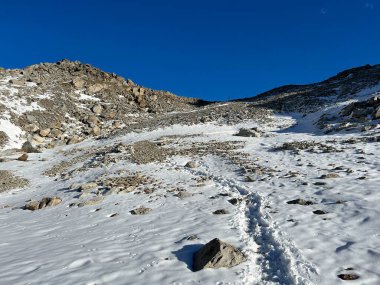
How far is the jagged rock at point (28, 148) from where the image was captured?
35.0 metres

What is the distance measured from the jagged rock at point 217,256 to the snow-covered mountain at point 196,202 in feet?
0.10

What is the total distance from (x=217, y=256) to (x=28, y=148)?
100 feet

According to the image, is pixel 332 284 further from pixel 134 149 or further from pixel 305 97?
pixel 305 97

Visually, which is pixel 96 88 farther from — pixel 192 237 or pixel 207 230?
pixel 192 237

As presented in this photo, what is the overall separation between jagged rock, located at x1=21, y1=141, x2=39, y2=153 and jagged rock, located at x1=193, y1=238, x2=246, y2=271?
29.4m

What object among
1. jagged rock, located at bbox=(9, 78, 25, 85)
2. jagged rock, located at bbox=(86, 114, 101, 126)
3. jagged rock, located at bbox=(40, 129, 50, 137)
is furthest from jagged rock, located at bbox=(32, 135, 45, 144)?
jagged rock, located at bbox=(9, 78, 25, 85)

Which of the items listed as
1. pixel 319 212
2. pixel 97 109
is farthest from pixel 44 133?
pixel 319 212

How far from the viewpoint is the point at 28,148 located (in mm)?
35250

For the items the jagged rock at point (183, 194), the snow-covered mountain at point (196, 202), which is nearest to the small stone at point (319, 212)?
the snow-covered mountain at point (196, 202)

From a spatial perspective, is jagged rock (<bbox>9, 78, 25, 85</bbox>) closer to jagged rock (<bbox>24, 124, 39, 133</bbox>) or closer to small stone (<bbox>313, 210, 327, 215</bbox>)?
jagged rock (<bbox>24, 124, 39, 133</bbox>)

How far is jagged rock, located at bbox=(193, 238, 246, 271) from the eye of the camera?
9.24m

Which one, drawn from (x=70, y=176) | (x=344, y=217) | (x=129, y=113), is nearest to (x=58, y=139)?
(x=129, y=113)

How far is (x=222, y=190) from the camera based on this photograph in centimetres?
1739

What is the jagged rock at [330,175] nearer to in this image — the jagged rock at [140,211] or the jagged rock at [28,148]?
the jagged rock at [140,211]
